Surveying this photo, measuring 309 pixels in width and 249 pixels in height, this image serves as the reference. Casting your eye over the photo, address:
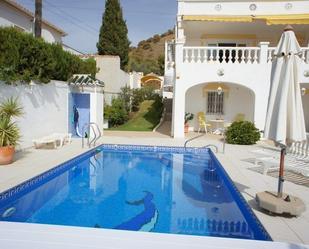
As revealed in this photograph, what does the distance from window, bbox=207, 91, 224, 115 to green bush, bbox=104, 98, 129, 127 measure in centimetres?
856

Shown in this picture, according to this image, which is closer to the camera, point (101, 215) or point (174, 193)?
point (101, 215)

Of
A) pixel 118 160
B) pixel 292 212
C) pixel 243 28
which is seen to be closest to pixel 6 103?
pixel 118 160

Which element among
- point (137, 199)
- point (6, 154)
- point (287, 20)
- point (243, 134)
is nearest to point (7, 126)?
point (6, 154)

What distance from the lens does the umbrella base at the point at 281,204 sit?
729 centimetres

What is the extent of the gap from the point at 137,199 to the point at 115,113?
18518mm


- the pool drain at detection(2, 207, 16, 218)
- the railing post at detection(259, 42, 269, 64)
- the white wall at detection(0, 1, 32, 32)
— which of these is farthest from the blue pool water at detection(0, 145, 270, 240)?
the white wall at detection(0, 1, 32, 32)

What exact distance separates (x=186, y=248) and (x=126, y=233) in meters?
1.29

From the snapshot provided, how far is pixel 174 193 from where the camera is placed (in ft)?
36.2

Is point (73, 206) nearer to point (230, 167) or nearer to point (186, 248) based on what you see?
point (186, 248)

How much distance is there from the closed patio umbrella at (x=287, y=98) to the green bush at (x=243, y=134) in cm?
1178

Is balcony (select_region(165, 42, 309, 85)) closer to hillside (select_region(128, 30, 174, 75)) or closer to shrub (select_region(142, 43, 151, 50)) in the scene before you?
hillside (select_region(128, 30, 174, 75))

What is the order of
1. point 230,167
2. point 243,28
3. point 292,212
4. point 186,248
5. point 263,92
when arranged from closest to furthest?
point 186,248
point 292,212
point 230,167
point 263,92
point 243,28

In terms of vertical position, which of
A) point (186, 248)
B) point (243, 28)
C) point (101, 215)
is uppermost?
point (243, 28)

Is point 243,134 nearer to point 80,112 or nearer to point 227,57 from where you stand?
A: point 227,57
